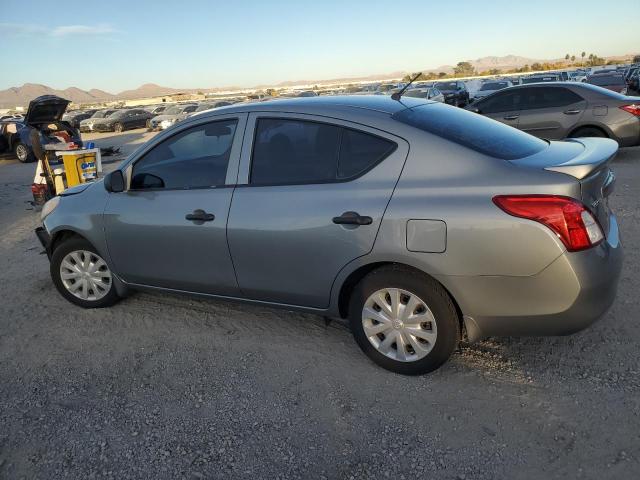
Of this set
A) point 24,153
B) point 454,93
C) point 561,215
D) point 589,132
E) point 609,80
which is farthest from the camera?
point 454,93

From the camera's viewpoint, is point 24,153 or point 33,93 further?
point 33,93

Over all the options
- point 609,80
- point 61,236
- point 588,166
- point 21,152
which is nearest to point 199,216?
point 61,236

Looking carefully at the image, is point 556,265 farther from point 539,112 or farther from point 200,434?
point 539,112

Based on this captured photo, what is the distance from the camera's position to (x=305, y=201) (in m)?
3.19

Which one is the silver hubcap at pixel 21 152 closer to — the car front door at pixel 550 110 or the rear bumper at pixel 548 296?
the car front door at pixel 550 110

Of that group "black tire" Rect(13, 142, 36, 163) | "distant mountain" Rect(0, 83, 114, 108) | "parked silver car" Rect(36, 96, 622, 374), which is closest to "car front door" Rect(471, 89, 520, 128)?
"parked silver car" Rect(36, 96, 622, 374)

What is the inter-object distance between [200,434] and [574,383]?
2.18 metres

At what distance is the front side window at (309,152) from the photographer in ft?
10.2

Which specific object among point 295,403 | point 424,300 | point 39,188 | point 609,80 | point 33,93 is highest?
point 33,93

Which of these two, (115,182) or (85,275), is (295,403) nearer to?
(115,182)

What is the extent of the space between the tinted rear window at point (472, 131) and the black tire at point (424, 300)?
826 millimetres

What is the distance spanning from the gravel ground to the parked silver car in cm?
36

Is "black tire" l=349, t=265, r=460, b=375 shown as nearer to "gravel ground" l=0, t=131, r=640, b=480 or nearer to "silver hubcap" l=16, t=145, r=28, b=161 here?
"gravel ground" l=0, t=131, r=640, b=480

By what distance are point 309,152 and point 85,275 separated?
2435 mm
